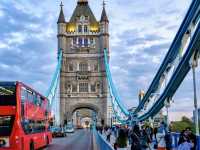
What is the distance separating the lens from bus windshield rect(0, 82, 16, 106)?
2338 cm

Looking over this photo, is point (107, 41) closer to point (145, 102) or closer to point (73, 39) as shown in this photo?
point (73, 39)

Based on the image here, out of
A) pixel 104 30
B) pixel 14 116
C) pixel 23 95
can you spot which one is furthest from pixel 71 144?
pixel 104 30

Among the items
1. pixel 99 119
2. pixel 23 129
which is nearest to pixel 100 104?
pixel 99 119

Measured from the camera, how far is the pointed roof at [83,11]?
456 feet

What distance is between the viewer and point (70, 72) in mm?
130125

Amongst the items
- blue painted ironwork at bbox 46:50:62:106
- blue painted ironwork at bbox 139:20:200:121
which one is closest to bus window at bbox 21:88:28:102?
blue painted ironwork at bbox 139:20:200:121

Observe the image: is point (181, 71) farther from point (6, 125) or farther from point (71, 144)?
point (71, 144)

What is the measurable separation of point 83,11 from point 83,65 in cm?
1838

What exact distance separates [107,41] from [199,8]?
110987 mm

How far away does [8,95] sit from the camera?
2344 centimetres

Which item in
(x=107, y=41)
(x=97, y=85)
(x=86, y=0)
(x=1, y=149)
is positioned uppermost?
(x=86, y=0)

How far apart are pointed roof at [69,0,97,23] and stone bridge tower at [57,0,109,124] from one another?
363 millimetres

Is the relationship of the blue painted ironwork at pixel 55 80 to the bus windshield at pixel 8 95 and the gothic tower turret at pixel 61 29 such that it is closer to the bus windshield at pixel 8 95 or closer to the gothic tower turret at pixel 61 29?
the gothic tower turret at pixel 61 29

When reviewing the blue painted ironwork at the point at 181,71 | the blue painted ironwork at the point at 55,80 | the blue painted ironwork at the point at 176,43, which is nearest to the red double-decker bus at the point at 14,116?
the blue painted ironwork at the point at 181,71
